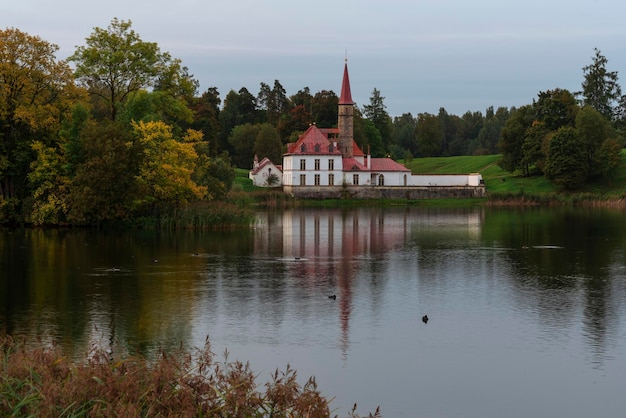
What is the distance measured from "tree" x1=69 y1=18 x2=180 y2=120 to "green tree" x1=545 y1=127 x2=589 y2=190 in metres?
50.4

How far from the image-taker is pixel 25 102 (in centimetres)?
5506

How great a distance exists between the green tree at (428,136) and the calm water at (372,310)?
11429 cm

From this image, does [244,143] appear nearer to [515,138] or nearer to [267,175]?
[267,175]

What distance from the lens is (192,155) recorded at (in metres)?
55.2

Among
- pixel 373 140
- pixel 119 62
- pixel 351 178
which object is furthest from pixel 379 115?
pixel 119 62

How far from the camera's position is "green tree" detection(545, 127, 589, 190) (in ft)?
309

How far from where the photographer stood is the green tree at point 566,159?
9406 cm

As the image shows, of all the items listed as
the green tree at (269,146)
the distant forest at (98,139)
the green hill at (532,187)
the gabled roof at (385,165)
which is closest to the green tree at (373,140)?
the green hill at (532,187)

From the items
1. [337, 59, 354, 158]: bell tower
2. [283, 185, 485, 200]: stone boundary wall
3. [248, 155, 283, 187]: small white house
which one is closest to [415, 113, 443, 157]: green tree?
[337, 59, 354, 158]: bell tower

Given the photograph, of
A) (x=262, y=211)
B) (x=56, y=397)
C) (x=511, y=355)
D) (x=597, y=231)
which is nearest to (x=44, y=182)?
(x=262, y=211)

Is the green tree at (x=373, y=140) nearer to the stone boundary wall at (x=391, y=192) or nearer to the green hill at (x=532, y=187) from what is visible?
the green hill at (x=532, y=187)

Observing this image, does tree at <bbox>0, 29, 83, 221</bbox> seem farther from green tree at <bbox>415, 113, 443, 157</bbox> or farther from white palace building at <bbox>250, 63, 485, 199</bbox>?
green tree at <bbox>415, 113, 443, 157</bbox>

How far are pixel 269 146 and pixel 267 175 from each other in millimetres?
11970

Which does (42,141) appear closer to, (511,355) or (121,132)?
(121,132)
